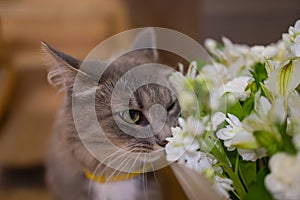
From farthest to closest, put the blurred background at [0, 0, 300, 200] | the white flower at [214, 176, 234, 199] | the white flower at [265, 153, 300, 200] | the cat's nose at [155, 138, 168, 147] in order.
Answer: the blurred background at [0, 0, 300, 200], the cat's nose at [155, 138, 168, 147], the white flower at [214, 176, 234, 199], the white flower at [265, 153, 300, 200]

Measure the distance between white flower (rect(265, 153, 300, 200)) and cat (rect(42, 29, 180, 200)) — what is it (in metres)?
0.28

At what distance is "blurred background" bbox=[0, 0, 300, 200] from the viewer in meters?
1.44

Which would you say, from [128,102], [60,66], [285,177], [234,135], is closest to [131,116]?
[128,102]

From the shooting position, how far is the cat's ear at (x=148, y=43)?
92 cm

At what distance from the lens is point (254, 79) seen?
2.17 ft

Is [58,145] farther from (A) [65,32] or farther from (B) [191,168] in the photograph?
(A) [65,32]

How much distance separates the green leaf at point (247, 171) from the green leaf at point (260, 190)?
0.12 ft

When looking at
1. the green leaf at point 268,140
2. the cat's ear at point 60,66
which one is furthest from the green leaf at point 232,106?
the cat's ear at point 60,66

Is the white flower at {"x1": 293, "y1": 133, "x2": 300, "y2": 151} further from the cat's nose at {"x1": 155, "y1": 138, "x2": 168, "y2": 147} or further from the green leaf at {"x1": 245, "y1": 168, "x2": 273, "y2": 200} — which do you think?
the cat's nose at {"x1": 155, "y1": 138, "x2": 168, "y2": 147}

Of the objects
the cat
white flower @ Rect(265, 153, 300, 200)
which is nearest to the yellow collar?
the cat

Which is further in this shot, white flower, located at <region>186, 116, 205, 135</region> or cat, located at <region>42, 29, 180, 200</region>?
cat, located at <region>42, 29, 180, 200</region>

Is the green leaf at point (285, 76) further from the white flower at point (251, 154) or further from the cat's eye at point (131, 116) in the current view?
the cat's eye at point (131, 116)

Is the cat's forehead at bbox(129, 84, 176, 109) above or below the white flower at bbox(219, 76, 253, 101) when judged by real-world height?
below

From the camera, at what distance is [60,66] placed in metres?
0.77
